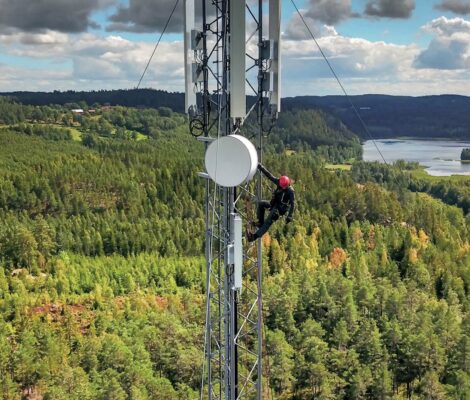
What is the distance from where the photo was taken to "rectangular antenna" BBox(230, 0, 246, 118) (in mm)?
9312

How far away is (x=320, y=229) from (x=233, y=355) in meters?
52.7

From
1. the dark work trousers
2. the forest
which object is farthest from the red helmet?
the forest

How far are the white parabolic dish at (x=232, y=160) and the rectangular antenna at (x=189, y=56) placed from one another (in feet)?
3.55

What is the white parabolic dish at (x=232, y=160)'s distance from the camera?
9508 mm

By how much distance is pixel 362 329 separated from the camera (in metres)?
33.1

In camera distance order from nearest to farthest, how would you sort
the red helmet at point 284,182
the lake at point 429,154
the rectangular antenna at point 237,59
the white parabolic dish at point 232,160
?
the rectangular antenna at point 237,59 < the white parabolic dish at point 232,160 < the red helmet at point 284,182 < the lake at point 429,154

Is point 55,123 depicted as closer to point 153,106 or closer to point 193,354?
point 153,106

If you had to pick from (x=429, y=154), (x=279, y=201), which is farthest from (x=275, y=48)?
(x=429, y=154)

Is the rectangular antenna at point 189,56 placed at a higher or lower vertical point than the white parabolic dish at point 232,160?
higher

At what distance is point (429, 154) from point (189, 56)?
176060 mm

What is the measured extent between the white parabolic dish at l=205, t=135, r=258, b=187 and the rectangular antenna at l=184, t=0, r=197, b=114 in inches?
42.7

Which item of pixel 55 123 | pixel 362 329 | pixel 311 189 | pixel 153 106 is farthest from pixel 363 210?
pixel 153 106

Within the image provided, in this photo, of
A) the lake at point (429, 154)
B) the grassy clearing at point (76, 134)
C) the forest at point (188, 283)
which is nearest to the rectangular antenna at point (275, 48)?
the forest at point (188, 283)

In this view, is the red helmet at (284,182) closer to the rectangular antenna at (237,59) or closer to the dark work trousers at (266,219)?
the dark work trousers at (266,219)
